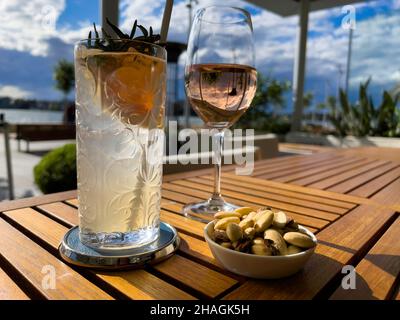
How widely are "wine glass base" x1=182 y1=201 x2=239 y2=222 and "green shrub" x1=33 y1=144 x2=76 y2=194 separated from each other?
2.12 meters

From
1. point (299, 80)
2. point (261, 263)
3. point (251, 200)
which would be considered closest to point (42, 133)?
point (299, 80)

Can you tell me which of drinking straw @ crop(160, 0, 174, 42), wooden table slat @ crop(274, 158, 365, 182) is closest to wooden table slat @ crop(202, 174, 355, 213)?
wooden table slat @ crop(274, 158, 365, 182)

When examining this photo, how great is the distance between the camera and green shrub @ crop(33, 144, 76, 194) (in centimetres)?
259

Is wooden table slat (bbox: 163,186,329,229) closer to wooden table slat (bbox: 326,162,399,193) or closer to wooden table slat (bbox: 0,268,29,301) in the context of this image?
wooden table slat (bbox: 326,162,399,193)

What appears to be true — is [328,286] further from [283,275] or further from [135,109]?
[135,109]

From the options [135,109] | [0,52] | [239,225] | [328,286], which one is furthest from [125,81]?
[0,52]

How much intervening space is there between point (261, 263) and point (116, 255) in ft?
0.57

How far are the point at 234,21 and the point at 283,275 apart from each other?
462 mm

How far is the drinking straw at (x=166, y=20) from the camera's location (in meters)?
0.44

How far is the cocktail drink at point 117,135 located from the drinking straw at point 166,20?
0.03 m

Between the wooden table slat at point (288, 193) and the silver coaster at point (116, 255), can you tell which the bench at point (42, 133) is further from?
the silver coaster at point (116, 255)

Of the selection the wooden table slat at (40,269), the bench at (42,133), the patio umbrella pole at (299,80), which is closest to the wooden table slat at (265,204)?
the wooden table slat at (40,269)

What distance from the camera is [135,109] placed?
16.0 inches
